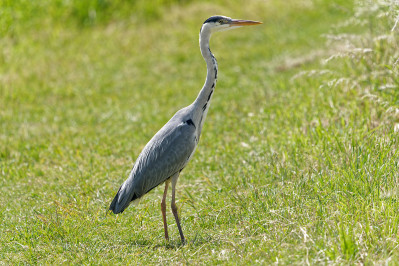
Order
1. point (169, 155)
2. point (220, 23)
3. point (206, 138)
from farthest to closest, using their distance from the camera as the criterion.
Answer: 1. point (206, 138)
2. point (220, 23)
3. point (169, 155)

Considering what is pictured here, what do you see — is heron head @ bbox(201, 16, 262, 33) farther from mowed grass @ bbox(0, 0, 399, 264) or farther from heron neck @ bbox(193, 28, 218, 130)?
mowed grass @ bbox(0, 0, 399, 264)

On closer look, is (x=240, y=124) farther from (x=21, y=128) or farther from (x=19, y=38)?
(x=19, y=38)

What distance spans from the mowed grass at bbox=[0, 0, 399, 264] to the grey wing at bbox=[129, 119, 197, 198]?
0.51 metres

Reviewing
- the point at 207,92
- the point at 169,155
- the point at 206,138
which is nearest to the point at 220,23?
the point at 207,92

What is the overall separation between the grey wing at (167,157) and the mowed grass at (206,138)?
1.66 feet

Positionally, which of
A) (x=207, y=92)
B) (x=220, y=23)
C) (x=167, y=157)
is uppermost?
(x=220, y=23)

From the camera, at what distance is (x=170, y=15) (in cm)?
1566

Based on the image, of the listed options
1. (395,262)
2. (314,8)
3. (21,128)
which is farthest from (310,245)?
(314,8)

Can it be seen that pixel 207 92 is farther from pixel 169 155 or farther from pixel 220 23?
pixel 220 23

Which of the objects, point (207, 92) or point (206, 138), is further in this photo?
point (206, 138)

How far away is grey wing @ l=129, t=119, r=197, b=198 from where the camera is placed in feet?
18.4

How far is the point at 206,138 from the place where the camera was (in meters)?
8.74

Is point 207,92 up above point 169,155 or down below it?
above

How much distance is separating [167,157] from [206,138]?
3.15 m
